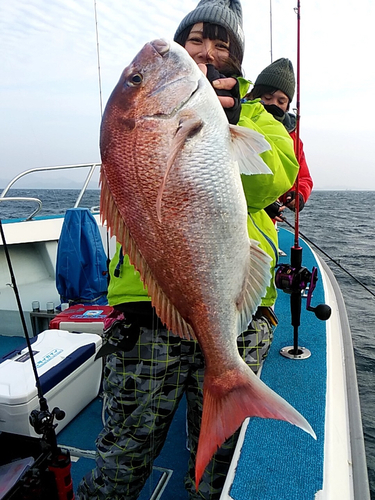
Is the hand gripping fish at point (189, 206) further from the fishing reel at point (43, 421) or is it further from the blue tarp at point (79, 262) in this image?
the blue tarp at point (79, 262)

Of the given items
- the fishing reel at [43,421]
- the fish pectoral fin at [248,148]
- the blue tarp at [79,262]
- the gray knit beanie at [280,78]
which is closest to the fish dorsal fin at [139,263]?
the fish pectoral fin at [248,148]

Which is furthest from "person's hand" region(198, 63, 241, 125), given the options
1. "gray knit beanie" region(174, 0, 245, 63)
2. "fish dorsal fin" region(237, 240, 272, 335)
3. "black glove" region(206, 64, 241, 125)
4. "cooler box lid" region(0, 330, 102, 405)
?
"cooler box lid" region(0, 330, 102, 405)

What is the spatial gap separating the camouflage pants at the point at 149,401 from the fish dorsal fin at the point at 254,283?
335 mm

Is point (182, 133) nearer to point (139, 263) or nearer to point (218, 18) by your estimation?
point (139, 263)

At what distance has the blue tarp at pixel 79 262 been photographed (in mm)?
4109

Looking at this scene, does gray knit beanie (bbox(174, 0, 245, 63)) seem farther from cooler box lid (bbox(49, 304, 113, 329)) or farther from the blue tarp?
the blue tarp

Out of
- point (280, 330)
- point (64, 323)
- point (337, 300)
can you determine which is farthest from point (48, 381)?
point (337, 300)

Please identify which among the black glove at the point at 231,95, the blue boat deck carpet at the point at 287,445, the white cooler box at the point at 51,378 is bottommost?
the white cooler box at the point at 51,378

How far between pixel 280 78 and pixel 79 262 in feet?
8.41

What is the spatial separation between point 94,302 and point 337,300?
2.43m

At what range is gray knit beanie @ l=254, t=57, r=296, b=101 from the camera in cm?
353

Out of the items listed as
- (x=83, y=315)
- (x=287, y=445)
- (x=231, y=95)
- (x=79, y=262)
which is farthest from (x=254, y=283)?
(x=79, y=262)

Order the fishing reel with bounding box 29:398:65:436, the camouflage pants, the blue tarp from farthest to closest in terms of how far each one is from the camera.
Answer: the blue tarp
the fishing reel with bounding box 29:398:65:436
the camouflage pants

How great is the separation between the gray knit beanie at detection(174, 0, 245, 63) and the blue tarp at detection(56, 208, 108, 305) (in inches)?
114
